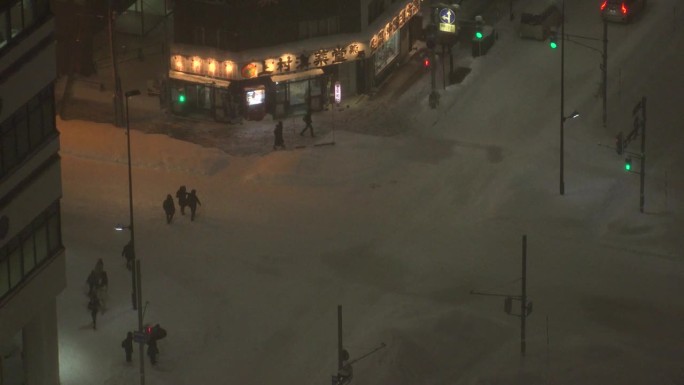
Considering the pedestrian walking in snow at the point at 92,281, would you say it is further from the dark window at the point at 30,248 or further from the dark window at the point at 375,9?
the dark window at the point at 375,9

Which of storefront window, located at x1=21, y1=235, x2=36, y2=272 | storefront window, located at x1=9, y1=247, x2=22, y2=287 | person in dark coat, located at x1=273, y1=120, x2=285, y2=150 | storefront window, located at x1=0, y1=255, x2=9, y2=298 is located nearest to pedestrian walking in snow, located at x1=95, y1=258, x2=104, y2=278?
storefront window, located at x1=21, y1=235, x2=36, y2=272

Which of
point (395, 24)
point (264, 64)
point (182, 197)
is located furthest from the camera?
point (395, 24)

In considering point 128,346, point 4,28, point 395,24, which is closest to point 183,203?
point 128,346

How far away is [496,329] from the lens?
67.2 m

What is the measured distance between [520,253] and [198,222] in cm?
1493

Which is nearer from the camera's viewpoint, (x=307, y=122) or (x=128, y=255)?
(x=128, y=255)

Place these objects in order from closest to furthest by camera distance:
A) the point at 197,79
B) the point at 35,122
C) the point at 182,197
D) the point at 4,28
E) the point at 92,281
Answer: the point at 4,28 < the point at 35,122 < the point at 92,281 < the point at 182,197 < the point at 197,79

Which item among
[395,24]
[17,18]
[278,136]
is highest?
[395,24]

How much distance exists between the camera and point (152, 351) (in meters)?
64.8

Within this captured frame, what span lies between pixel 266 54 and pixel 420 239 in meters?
18.7

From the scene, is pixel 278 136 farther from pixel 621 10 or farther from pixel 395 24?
pixel 621 10

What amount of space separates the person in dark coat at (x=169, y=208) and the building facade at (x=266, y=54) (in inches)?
575

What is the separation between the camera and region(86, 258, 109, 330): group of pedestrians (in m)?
67.9

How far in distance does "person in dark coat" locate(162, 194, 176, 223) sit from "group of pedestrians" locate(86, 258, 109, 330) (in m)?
7.37
